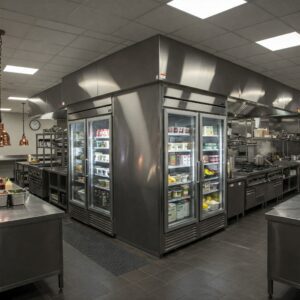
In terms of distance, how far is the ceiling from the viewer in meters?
2.75

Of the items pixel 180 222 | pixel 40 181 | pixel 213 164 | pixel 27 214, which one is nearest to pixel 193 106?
pixel 213 164

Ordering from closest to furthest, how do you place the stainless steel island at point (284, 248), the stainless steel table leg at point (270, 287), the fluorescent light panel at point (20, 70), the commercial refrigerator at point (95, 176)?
the stainless steel island at point (284, 248)
the stainless steel table leg at point (270, 287)
the commercial refrigerator at point (95, 176)
the fluorescent light panel at point (20, 70)

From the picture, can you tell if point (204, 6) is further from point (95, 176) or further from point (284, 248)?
point (95, 176)

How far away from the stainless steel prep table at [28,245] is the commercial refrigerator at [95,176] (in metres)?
1.58

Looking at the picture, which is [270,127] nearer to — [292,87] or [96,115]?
[292,87]

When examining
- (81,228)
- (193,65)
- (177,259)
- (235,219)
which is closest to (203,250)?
(177,259)

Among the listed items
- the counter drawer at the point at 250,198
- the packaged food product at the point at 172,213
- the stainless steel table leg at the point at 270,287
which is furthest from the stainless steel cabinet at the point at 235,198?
the stainless steel table leg at the point at 270,287

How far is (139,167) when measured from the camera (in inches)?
147

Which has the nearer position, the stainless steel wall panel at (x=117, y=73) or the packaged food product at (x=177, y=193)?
the stainless steel wall panel at (x=117, y=73)

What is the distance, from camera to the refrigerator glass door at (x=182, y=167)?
3793mm

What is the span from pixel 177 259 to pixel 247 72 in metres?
3.60

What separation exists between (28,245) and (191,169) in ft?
7.84

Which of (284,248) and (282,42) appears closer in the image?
(284,248)

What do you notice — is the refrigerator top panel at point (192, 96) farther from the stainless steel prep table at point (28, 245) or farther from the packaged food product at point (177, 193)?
the stainless steel prep table at point (28, 245)
